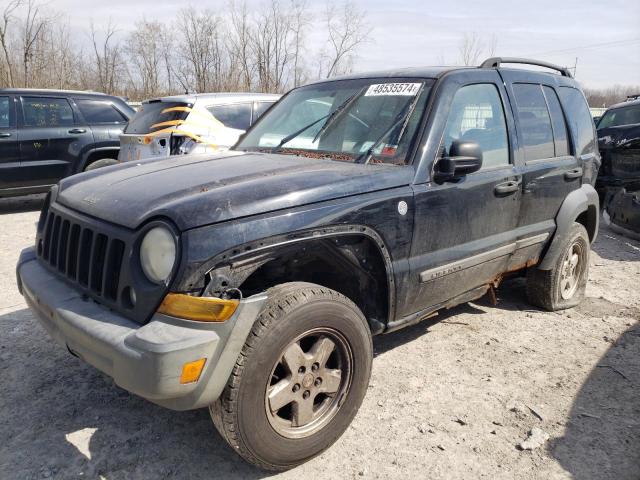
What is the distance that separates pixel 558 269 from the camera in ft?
14.3

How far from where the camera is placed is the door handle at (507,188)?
3.48 metres

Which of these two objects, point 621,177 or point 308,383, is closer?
point 308,383

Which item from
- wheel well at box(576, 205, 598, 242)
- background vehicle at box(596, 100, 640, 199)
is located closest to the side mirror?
wheel well at box(576, 205, 598, 242)

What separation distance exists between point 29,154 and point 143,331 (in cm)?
735

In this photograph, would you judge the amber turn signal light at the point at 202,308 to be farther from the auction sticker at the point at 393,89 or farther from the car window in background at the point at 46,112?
the car window in background at the point at 46,112

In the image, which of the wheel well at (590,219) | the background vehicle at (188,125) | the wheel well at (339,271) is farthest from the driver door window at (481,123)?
the background vehicle at (188,125)

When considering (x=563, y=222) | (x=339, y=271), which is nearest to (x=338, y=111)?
(x=339, y=271)

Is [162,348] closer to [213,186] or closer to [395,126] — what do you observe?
[213,186]

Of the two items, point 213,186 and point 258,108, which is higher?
point 258,108

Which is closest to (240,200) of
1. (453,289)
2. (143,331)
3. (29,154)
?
(143,331)

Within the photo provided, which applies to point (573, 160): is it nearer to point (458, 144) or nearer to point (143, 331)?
point (458, 144)

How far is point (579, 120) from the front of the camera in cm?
454

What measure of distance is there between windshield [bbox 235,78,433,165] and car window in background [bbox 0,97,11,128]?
594cm

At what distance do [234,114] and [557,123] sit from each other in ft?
14.8
